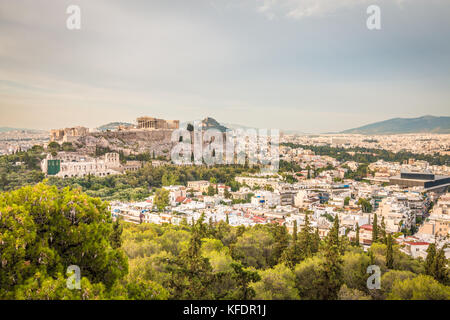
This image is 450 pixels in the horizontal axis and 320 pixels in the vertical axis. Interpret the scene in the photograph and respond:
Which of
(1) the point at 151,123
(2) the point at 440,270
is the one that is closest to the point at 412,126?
(2) the point at 440,270

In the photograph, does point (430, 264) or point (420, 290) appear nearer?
point (420, 290)

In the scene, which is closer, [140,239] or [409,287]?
[409,287]

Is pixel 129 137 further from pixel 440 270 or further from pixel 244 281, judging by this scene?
pixel 244 281

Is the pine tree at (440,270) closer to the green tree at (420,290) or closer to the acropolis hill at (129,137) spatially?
the green tree at (420,290)

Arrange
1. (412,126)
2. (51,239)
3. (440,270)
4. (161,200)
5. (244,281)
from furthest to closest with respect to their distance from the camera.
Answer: (412,126)
(161,200)
(440,270)
(244,281)
(51,239)

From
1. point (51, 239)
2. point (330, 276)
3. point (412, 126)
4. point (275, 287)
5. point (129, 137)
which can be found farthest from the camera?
point (129, 137)

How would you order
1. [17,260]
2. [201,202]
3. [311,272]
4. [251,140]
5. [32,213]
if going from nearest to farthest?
1. [17,260]
2. [32,213]
3. [311,272]
4. [201,202]
5. [251,140]
